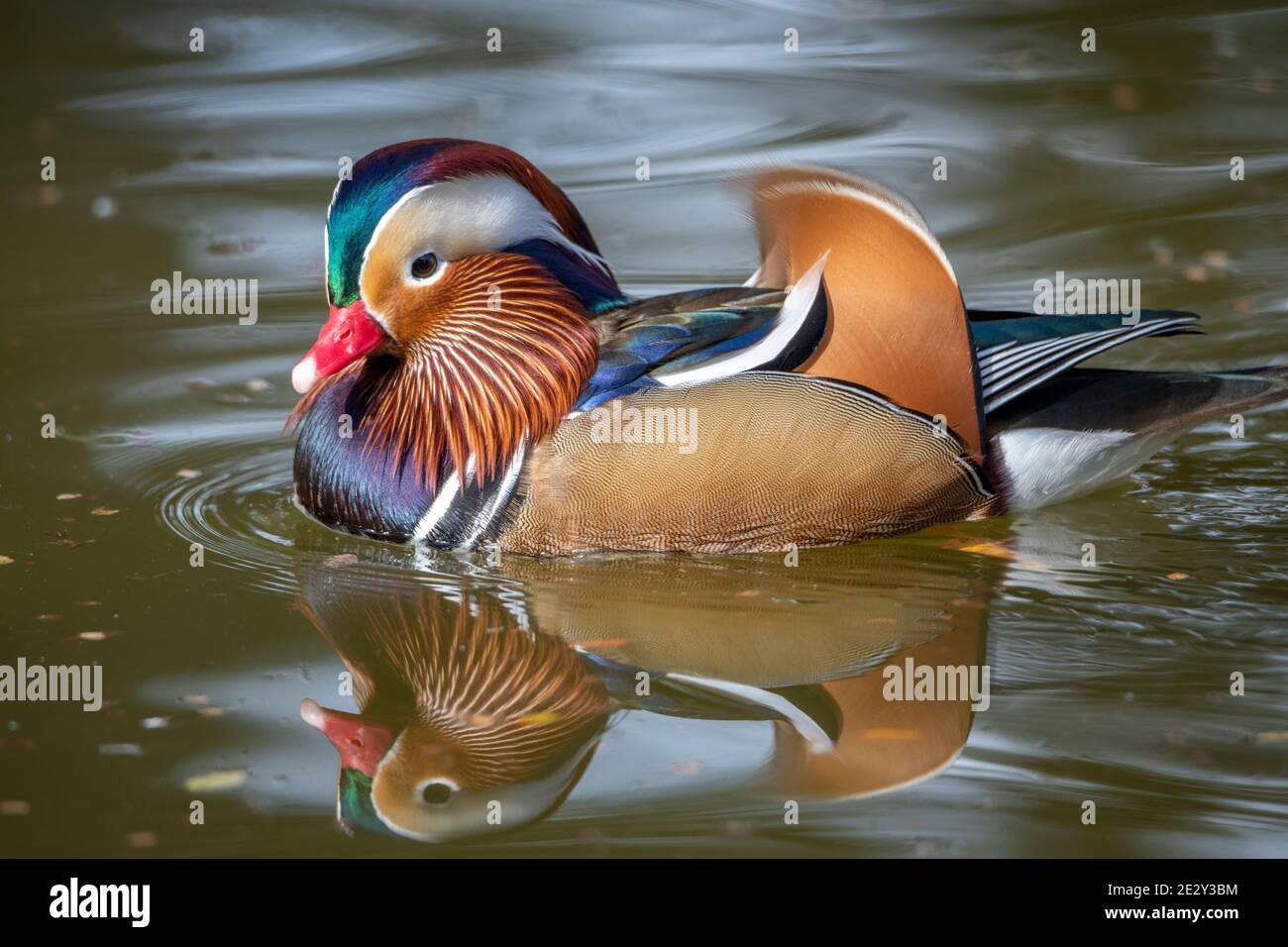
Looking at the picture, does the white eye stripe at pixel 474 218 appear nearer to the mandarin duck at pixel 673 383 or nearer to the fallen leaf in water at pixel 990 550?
the mandarin duck at pixel 673 383

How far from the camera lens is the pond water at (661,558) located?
13.8 feet

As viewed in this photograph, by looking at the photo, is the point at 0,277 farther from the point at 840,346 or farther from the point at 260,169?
the point at 840,346

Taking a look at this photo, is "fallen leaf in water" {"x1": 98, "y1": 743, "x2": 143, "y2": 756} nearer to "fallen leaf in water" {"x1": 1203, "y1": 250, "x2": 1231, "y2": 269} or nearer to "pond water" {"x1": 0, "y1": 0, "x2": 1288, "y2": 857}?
"pond water" {"x1": 0, "y1": 0, "x2": 1288, "y2": 857}

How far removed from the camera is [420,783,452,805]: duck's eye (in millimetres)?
4203

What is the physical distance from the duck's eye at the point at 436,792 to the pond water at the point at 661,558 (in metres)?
0.19

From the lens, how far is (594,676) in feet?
15.8

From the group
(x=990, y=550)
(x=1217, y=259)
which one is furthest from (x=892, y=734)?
(x=1217, y=259)

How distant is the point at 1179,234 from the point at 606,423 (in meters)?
4.44

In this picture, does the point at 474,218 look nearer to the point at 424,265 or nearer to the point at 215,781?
the point at 424,265

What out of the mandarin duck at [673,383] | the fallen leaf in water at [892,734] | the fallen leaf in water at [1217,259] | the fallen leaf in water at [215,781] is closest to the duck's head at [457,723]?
the fallen leaf in water at [215,781]

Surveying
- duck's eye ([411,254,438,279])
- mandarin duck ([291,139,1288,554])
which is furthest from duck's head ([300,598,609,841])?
duck's eye ([411,254,438,279])

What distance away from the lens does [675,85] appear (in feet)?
34.0

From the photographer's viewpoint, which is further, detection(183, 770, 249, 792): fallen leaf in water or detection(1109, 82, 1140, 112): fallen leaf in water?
detection(1109, 82, 1140, 112): fallen leaf in water

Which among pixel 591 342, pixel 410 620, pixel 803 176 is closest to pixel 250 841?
pixel 410 620
